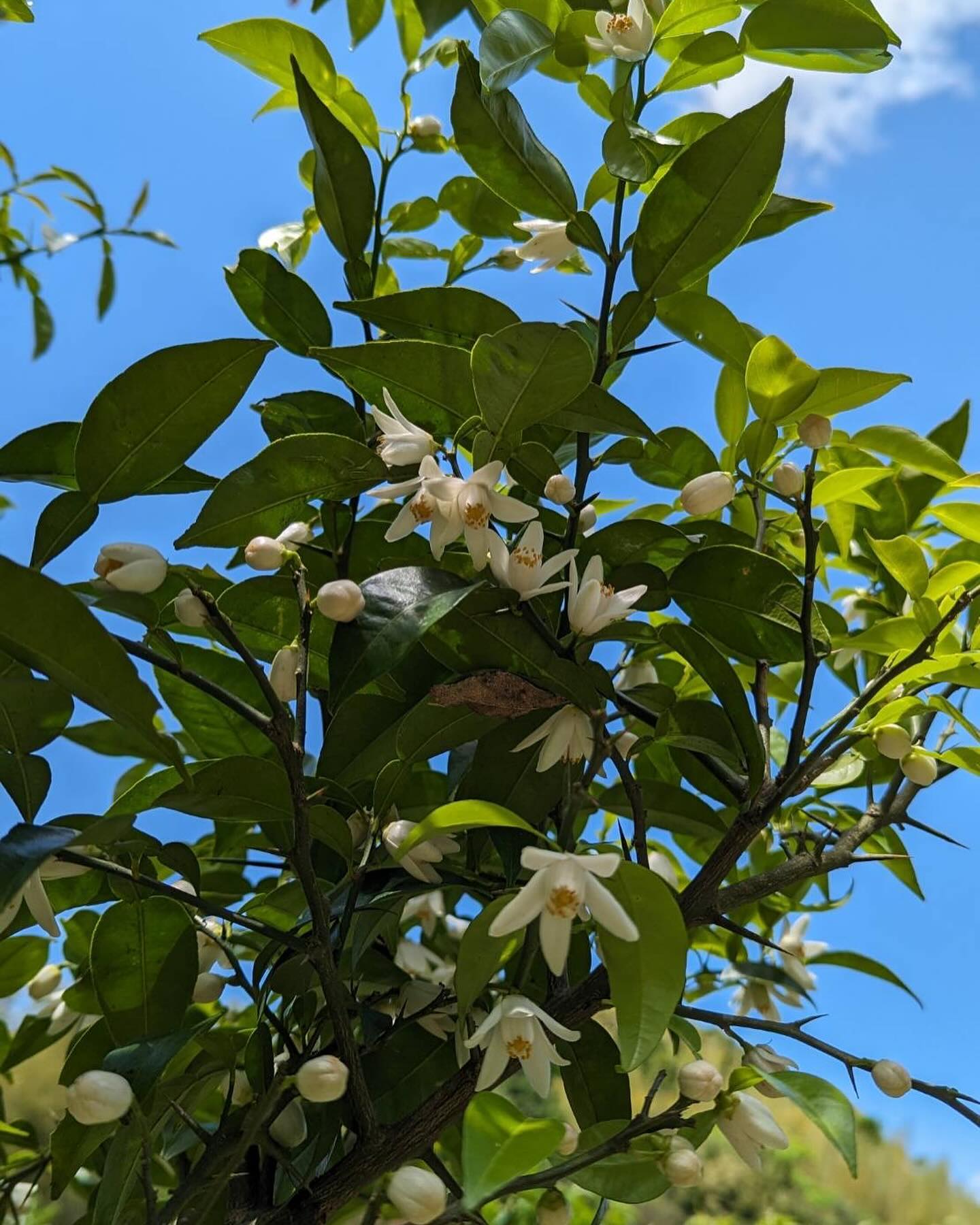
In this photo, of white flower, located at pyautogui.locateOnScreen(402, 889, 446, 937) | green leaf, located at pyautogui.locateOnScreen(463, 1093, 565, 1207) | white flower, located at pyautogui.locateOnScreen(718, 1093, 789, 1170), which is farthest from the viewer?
white flower, located at pyautogui.locateOnScreen(402, 889, 446, 937)

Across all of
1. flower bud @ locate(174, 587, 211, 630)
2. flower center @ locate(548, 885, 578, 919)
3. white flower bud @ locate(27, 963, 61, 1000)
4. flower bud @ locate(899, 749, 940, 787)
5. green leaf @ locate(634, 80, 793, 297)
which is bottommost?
white flower bud @ locate(27, 963, 61, 1000)

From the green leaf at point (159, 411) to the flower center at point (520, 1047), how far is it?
30 centimetres

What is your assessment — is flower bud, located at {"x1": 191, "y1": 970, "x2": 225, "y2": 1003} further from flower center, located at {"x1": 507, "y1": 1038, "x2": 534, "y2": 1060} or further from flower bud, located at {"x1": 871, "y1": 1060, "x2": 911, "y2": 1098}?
flower bud, located at {"x1": 871, "y1": 1060, "x2": 911, "y2": 1098}

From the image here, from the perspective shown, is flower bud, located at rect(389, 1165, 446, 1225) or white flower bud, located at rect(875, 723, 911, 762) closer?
flower bud, located at rect(389, 1165, 446, 1225)

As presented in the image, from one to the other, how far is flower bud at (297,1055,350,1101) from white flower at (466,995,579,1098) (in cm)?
6

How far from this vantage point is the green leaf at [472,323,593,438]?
1.52 feet

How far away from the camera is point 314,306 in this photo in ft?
2.20

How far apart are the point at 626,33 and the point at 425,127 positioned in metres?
0.31

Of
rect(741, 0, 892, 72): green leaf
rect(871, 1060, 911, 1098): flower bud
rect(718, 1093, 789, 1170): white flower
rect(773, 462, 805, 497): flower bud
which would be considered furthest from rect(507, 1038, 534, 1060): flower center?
rect(741, 0, 892, 72): green leaf

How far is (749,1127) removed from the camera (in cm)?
51

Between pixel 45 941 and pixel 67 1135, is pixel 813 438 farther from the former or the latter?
pixel 45 941

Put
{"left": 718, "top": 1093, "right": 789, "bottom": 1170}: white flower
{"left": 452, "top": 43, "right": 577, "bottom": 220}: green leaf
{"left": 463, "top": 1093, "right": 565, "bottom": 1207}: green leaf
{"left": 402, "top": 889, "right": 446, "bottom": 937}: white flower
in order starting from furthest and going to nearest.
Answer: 1. {"left": 402, "top": 889, "right": 446, "bottom": 937}: white flower
2. {"left": 452, "top": 43, "right": 577, "bottom": 220}: green leaf
3. {"left": 718, "top": 1093, "right": 789, "bottom": 1170}: white flower
4. {"left": 463, "top": 1093, "right": 565, "bottom": 1207}: green leaf

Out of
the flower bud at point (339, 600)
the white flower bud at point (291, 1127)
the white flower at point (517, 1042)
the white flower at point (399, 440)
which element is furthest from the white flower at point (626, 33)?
the white flower bud at point (291, 1127)

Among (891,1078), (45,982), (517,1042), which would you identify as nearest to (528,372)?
(517,1042)
